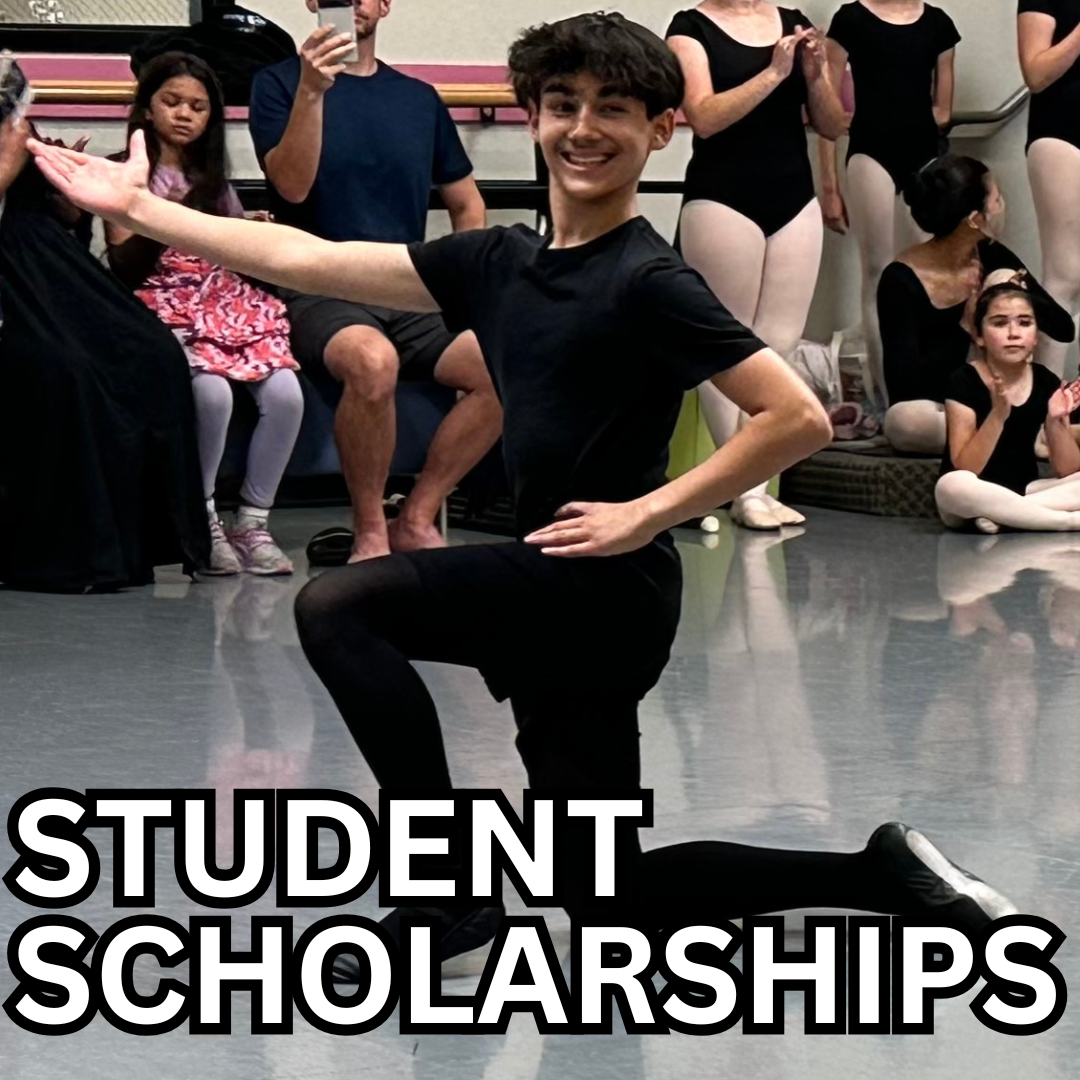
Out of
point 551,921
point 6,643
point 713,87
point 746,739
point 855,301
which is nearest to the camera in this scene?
point 551,921

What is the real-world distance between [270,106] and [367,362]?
0.66 m

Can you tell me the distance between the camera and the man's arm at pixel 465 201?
5.16 metres

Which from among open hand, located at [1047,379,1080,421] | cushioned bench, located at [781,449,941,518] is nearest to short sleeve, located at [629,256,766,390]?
open hand, located at [1047,379,1080,421]

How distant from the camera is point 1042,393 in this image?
5594 millimetres

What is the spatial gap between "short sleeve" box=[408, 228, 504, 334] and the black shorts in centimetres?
255

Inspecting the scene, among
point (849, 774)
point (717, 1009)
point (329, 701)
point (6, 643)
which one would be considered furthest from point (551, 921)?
point (6, 643)

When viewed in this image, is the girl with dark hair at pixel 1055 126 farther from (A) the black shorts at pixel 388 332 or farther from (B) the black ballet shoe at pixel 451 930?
(B) the black ballet shoe at pixel 451 930

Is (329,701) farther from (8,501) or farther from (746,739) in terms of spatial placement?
(8,501)

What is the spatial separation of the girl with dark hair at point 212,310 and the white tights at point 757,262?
1105 mm

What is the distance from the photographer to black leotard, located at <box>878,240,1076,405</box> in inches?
239

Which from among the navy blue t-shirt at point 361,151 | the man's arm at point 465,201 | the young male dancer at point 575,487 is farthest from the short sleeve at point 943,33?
the young male dancer at point 575,487

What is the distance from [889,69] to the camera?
6.42 metres

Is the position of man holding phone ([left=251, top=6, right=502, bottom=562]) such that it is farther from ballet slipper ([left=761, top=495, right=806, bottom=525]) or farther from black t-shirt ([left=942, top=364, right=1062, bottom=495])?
black t-shirt ([left=942, top=364, right=1062, bottom=495])

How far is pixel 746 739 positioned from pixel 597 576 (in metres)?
1.09
